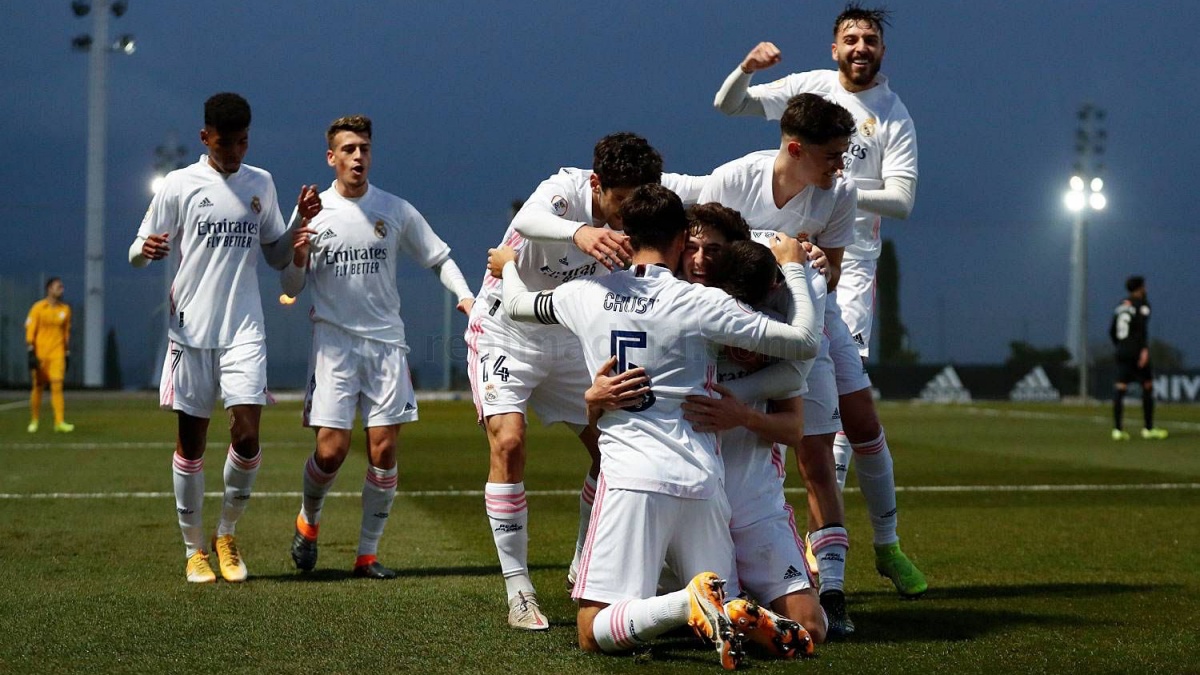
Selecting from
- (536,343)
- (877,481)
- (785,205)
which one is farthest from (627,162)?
(877,481)

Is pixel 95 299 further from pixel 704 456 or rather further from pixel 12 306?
pixel 704 456

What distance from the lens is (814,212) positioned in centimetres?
568

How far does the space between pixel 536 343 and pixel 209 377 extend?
6.69 feet

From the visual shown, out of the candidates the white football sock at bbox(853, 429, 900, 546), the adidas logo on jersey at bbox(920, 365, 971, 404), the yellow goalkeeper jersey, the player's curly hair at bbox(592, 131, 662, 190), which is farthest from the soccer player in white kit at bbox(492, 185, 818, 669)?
the adidas logo on jersey at bbox(920, 365, 971, 404)

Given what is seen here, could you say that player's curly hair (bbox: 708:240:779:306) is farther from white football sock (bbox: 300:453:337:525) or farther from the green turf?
white football sock (bbox: 300:453:337:525)

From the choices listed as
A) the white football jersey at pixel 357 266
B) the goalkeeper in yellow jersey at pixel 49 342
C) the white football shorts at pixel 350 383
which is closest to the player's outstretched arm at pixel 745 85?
the white football jersey at pixel 357 266

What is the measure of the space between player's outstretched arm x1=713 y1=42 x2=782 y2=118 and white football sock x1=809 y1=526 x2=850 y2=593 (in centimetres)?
209

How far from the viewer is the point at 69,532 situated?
8.32 metres

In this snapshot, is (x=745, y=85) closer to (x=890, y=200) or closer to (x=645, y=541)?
(x=890, y=200)

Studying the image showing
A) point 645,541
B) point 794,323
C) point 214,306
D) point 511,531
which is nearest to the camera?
→ point 645,541

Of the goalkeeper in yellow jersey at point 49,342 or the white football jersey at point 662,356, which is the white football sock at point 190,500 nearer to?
the white football jersey at point 662,356

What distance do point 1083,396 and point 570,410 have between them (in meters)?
31.6

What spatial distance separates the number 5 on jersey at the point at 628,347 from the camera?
4734 millimetres

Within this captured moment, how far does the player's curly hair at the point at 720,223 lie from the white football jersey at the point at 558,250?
642 mm
